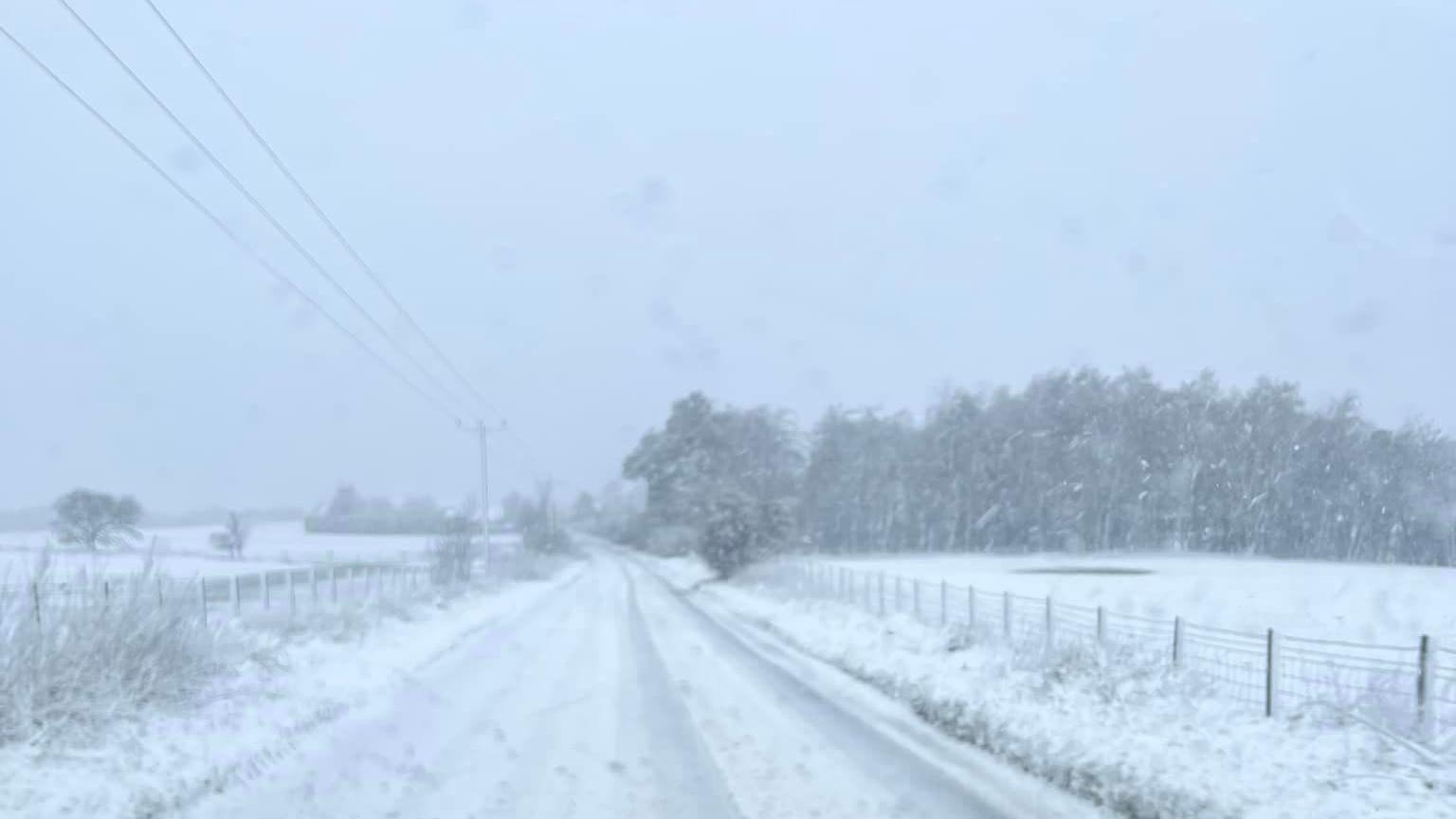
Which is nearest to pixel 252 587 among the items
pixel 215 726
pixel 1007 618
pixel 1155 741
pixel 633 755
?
pixel 1007 618

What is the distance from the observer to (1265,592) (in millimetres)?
35500

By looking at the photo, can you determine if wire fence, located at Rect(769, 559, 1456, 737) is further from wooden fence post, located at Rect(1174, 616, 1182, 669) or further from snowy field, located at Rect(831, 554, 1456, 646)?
snowy field, located at Rect(831, 554, 1456, 646)

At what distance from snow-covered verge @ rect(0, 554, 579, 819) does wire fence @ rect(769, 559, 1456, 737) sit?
9260mm

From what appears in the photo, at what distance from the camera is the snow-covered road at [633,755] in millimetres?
10312

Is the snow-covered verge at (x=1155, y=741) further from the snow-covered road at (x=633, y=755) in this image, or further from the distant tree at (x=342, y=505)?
the distant tree at (x=342, y=505)

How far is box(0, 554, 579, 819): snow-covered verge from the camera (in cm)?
1023

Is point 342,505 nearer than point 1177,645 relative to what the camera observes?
No

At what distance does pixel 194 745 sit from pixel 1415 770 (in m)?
10.4

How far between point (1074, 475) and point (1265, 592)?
3118 centimetres

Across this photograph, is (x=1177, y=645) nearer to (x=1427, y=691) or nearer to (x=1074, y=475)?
(x=1427, y=691)

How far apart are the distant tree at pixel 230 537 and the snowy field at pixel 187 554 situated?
43cm

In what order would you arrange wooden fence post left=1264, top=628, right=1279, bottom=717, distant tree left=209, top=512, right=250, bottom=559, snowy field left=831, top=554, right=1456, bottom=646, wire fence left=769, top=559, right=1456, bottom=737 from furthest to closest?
distant tree left=209, top=512, right=250, bottom=559, snowy field left=831, top=554, right=1456, bottom=646, wooden fence post left=1264, top=628, right=1279, bottom=717, wire fence left=769, top=559, right=1456, bottom=737

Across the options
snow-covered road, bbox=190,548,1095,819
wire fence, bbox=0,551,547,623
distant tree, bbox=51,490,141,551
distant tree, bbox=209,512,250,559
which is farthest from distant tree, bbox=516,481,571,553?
snow-covered road, bbox=190,548,1095,819

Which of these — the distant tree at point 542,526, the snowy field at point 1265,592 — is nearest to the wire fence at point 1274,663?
the snowy field at point 1265,592
